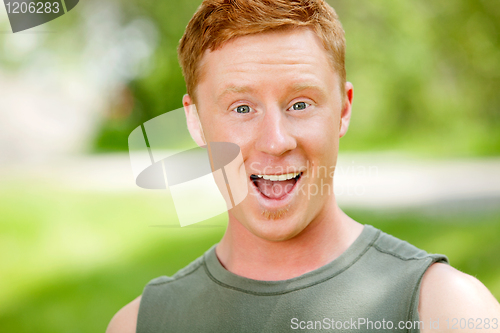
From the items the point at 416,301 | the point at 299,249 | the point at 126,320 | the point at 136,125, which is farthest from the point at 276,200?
the point at 136,125

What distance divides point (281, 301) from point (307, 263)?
123mm

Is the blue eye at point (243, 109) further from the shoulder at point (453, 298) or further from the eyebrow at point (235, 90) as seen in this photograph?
the shoulder at point (453, 298)

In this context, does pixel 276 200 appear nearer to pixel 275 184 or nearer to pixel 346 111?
pixel 275 184

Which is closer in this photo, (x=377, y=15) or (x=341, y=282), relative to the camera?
(x=341, y=282)

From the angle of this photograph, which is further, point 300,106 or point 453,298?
point 300,106

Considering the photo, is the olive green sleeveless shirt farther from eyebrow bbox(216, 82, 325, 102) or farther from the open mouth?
eyebrow bbox(216, 82, 325, 102)

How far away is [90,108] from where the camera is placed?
4.84 m

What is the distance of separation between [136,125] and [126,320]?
3.89m

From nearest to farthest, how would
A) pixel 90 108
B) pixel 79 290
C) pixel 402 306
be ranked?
pixel 402 306, pixel 79 290, pixel 90 108

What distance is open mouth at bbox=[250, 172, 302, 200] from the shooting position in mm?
1119

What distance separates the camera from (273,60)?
1079 millimetres

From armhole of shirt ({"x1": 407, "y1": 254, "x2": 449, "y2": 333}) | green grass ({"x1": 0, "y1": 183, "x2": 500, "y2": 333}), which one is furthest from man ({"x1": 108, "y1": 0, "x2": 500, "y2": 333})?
green grass ({"x1": 0, "y1": 183, "x2": 500, "y2": 333})

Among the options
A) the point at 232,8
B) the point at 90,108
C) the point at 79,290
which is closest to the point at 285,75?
the point at 232,8

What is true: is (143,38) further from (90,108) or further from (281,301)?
(281,301)
